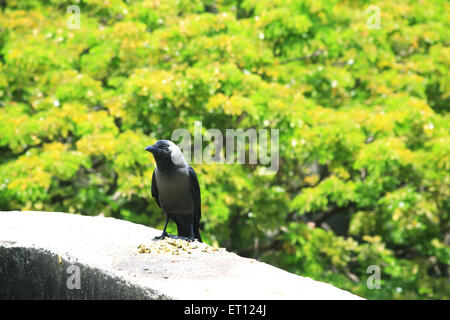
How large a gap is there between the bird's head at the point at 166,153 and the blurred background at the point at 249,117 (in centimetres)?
215

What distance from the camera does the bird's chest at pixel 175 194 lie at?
14.1 feet

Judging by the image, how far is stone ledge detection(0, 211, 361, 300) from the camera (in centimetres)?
340

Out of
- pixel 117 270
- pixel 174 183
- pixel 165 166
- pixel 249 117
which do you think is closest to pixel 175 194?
pixel 174 183

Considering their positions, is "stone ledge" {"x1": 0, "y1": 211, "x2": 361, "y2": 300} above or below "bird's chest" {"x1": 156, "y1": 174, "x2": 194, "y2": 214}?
below

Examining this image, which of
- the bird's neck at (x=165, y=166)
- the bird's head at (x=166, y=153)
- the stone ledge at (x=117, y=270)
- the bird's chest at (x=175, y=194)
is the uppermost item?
the bird's head at (x=166, y=153)

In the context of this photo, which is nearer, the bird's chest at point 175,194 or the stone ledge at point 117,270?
the stone ledge at point 117,270

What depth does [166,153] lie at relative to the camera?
13.7 feet

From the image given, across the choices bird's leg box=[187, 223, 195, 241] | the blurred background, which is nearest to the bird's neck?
bird's leg box=[187, 223, 195, 241]

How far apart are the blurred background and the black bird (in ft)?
6.05

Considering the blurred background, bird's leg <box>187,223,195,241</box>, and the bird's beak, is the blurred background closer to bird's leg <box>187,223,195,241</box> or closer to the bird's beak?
bird's leg <box>187,223,195,241</box>

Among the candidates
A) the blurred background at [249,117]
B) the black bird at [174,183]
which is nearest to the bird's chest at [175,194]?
the black bird at [174,183]

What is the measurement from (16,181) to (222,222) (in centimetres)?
224

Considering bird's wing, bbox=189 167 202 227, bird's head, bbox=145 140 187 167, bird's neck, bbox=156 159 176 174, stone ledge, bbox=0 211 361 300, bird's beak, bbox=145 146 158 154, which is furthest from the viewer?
bird's wing, bbox=189 167 202 227

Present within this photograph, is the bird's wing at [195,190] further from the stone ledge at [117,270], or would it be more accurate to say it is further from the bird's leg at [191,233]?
the stone ledge at [117,270]
